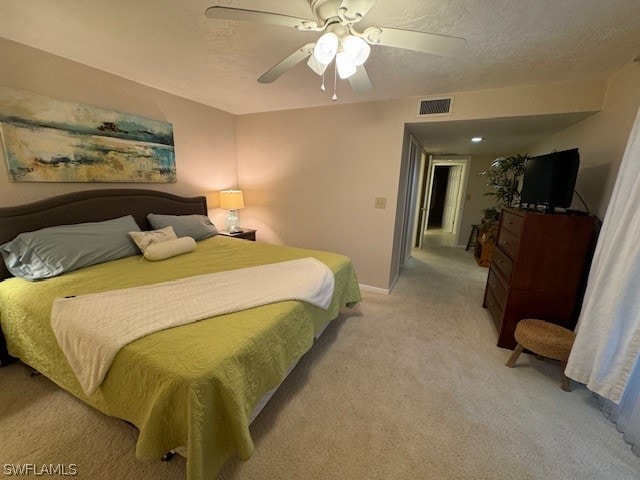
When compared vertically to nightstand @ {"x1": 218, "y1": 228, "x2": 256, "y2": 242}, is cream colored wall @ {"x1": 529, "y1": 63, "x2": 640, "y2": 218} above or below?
above

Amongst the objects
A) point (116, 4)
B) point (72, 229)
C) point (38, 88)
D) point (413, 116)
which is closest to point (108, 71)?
point (38, 88)

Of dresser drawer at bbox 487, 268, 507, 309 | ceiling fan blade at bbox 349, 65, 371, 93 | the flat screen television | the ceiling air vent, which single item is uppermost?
the ceiling air vent

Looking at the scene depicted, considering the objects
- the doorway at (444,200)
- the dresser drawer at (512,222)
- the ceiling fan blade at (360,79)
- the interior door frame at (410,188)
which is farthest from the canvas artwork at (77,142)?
the doorway at (444,200)

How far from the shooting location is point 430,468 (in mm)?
1217

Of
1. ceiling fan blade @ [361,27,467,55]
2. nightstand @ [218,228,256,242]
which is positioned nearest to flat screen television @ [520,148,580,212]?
ceiling fan blade @ [361,27,467,55]

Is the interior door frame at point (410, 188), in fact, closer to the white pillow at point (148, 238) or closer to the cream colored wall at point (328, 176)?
the cream colored wall at point (328, 176)

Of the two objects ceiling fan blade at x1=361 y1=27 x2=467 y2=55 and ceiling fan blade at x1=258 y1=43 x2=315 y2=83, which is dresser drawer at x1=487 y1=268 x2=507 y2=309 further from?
ceiling fan blade at x1=258 y1=43 x2=315 y2=83

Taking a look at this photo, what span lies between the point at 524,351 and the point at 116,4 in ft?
11.7

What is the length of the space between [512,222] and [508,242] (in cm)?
18

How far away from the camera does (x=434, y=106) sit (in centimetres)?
253

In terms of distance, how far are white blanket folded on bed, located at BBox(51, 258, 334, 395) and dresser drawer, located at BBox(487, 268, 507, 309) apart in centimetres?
151

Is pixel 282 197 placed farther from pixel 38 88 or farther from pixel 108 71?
pixel 38 88

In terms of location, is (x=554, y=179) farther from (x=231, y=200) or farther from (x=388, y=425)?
(x=231, y=200)

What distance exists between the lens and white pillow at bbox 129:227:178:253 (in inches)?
85.4
